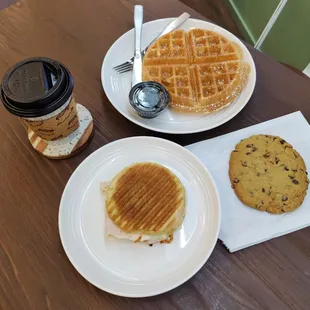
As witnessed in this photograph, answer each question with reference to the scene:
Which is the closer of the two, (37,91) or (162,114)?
(37,91)

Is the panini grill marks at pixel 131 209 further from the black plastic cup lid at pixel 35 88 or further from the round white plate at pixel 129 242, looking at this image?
the black plastic cup lid at pixel 35 88

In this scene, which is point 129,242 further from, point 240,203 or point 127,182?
point 240,203

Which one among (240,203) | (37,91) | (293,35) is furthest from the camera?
(293,35)

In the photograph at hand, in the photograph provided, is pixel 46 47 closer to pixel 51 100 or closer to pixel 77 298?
pixel 51 100

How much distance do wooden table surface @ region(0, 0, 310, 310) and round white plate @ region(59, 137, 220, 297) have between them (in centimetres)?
5

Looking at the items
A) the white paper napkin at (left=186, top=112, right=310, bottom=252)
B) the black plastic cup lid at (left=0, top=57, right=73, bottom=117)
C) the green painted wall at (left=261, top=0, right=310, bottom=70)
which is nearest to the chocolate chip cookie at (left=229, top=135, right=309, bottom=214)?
the white paper napkin at (left=186, top=112, right=310, bottom=252)

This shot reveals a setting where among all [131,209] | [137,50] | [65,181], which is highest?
[137,50]

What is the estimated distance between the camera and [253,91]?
1.13 metres

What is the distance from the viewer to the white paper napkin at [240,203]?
880mm

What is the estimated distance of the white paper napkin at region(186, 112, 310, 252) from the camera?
88 cm

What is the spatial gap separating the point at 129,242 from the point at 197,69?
0.64m

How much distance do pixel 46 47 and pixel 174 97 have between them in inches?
19.7

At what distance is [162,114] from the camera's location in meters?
1.09

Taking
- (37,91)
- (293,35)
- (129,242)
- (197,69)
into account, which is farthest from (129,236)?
(293,35)
